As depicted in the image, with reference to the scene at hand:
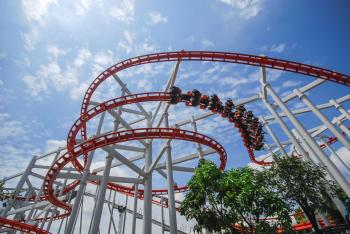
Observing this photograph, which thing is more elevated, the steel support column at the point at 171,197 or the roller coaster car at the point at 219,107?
the roller coaster car at the point at 219,107

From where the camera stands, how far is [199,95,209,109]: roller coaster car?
13.3 m

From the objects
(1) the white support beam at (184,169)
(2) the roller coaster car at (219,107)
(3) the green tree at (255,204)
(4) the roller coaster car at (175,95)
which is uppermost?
(2) the roller coaster car at (219,107)

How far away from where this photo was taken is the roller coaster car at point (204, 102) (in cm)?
1326

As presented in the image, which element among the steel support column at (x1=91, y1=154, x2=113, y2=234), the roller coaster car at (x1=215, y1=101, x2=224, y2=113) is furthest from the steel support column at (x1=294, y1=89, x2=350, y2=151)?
the steel support column at (x1=91, y1=154, x2=113, y2=234)

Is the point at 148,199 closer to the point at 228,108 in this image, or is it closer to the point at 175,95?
the point at 175,95

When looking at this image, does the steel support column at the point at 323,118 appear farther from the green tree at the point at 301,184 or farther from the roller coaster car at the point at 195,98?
the roller coaster car at the point at 195,98

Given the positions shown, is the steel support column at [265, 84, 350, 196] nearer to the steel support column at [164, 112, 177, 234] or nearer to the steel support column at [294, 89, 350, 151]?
the steel support column at [294, 89, 350, 151]

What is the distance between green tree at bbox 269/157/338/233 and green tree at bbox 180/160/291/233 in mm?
490

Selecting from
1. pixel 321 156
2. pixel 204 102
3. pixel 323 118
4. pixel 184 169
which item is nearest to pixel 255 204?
pixel 321 156

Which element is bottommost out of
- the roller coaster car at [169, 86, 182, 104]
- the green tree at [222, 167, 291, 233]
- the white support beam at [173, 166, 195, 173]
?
the green tree at [222, 167, 291, 233]

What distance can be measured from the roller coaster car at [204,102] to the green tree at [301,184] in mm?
5060

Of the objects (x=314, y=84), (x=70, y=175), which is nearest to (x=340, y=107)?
(x=314, y=84)

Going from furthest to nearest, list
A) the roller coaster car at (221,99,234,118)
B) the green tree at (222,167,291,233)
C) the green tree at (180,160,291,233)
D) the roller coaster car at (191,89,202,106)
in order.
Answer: the roller coaster car at (221,99,234,118) < the roller coaster car at (191,89,202,106) < the green tree at (180,160,291,233) < the green tree at (222,167,291,233)

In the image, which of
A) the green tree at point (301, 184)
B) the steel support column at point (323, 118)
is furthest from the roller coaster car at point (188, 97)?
the steel support column at point (323, 118)
